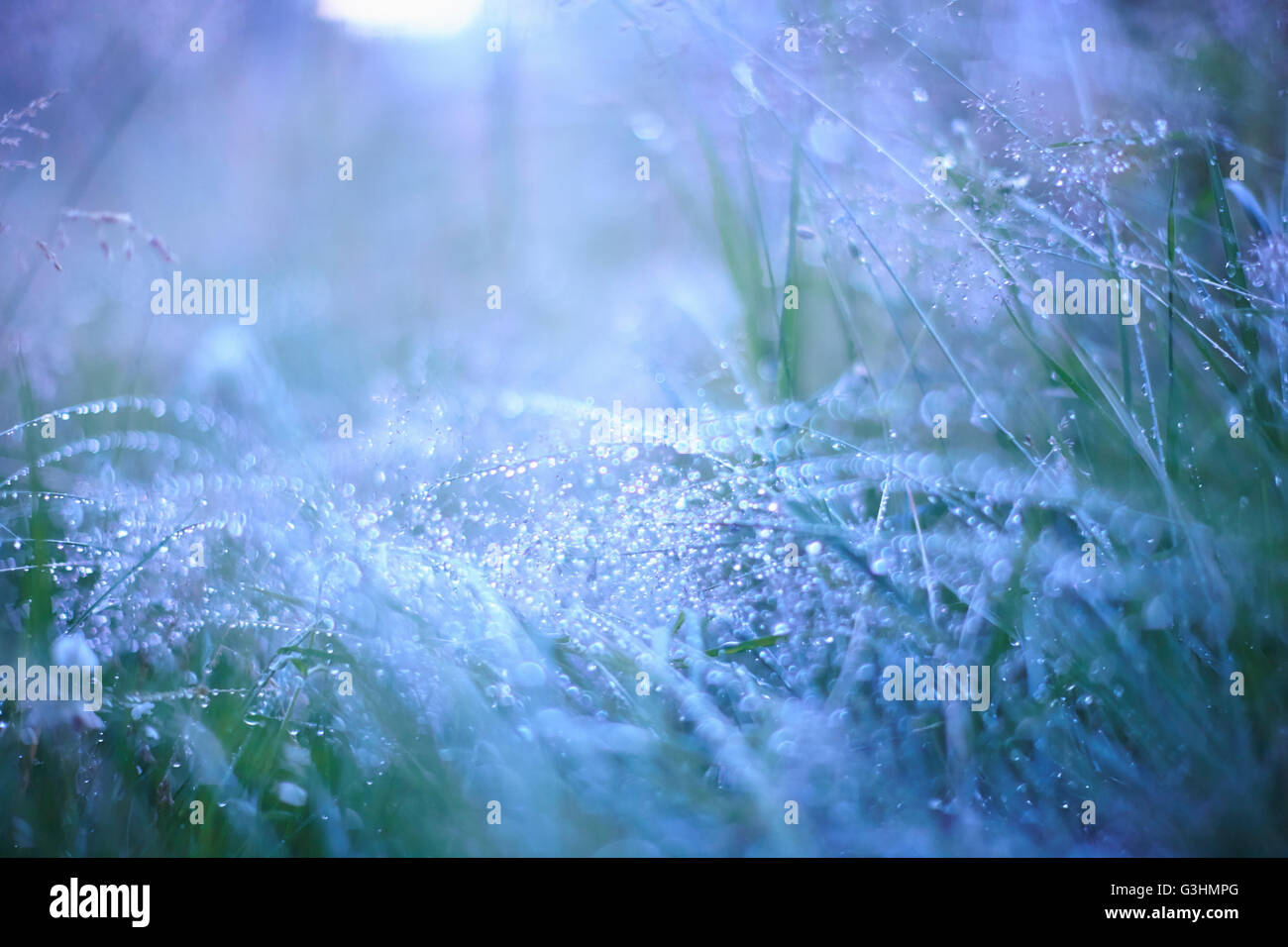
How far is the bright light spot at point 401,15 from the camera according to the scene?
1.43m

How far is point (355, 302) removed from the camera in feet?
4.68

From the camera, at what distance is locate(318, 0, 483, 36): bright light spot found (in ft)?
4.69

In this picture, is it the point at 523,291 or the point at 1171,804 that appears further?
the point at 523,291

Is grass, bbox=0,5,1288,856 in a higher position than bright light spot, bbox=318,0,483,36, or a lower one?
lower

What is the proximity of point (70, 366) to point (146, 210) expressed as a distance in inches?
12.6

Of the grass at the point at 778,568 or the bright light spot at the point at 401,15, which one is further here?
the bright light spot at the point at 401,15

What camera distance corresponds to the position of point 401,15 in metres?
1.43

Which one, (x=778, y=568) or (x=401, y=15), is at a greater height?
(x=401, y=15)

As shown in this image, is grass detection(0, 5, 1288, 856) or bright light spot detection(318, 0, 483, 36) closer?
grass detection(0, 5, 1288, 856)

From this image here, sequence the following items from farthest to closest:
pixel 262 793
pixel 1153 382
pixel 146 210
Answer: pixel 146 210, pixel 1153 382, pixel 262 793

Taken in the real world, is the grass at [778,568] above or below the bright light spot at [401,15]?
below

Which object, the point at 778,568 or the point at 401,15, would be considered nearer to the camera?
the point at 778,568

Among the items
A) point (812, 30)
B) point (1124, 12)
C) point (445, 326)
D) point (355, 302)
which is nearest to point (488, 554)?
point (445, 326)
